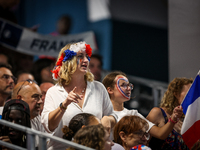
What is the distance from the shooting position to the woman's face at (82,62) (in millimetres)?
3672

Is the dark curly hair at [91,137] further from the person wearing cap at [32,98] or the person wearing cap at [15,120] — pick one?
the person wearing cap at [32,98]

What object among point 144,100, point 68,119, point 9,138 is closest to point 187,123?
point 68,119

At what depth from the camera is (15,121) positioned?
3230 mm

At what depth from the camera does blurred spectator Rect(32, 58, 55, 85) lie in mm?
6191

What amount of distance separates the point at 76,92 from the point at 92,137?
86cm

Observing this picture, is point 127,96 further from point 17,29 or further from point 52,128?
point 17,29

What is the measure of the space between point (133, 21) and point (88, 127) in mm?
7297

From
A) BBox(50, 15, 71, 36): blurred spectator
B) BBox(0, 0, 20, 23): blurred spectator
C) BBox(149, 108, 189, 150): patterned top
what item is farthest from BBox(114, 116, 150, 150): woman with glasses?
BBox(50, 15, 71, 36): blurred spectator

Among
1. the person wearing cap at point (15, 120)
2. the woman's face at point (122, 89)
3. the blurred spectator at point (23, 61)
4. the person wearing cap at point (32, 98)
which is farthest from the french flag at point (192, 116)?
the blurred spectator at point (23, 61)

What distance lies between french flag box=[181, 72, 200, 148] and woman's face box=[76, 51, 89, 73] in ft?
4.33

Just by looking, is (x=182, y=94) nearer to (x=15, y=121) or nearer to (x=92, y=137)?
(x=92, y=137)

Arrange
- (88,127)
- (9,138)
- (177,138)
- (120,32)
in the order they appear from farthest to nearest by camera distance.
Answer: (120,32) → (177,138) → (9,138) → (88,127)

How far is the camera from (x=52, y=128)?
336 cm

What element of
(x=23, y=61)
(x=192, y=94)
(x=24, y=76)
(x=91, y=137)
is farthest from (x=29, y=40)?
(x=91, y=137)
